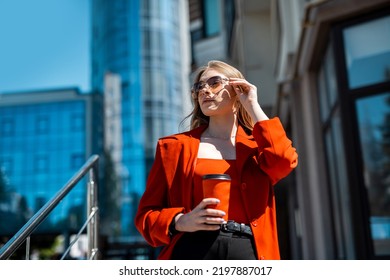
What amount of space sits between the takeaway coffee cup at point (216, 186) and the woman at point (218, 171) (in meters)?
0.03

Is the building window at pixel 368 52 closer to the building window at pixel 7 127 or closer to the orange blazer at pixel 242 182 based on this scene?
the orange blazer at pixel 242 182

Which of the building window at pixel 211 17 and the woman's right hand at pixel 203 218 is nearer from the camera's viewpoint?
the woman's right hand at pixel 203 218

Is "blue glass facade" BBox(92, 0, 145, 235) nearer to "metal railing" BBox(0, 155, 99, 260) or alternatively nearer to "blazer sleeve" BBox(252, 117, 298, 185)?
"metal railing" BBox(0, 155, 99, 260)

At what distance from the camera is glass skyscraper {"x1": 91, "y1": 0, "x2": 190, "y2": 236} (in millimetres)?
41875

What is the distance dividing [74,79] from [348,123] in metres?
23.8

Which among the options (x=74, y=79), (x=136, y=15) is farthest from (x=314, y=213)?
(x=136, y=15)

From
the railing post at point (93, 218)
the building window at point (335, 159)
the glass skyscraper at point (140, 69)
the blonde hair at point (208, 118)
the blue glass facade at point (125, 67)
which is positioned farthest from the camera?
the glass skyscraper at point (140, 69)

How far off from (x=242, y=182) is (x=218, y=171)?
0.29ft

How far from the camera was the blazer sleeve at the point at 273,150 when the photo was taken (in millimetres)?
1691

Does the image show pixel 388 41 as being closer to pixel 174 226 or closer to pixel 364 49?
pixel 364 49

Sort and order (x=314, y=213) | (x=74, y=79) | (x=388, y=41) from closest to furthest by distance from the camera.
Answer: (x=388, y=41) → (x=314, y=213) → (x=74, y=79)

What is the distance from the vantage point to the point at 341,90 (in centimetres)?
529

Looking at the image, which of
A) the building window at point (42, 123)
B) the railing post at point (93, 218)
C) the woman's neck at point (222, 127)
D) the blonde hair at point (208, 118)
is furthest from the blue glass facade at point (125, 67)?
the woman's neck at point (222, 127)

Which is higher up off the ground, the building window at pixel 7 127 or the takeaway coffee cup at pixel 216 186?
the building window at pixel 7 127
